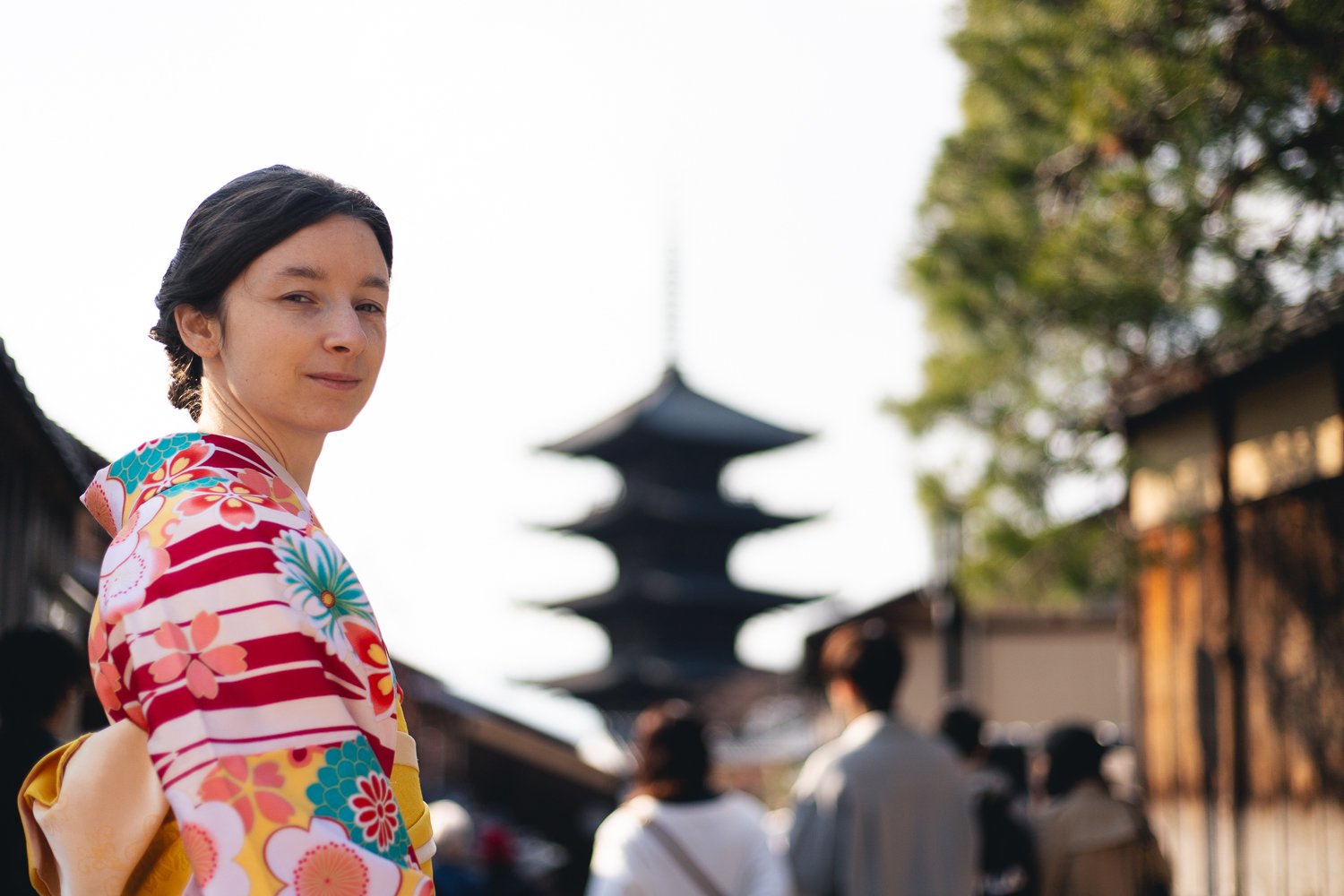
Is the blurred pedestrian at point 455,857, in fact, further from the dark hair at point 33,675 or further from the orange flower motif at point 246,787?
the orange flower motif at point 246,787

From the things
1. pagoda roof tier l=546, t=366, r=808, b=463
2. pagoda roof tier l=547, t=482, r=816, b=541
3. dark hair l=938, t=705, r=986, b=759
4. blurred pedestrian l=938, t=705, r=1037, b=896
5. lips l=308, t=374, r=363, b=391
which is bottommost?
blurred pedestrian l=938, t=705, r=1037, b=896

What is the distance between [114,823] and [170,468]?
28 cm

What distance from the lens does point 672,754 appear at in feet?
11.7

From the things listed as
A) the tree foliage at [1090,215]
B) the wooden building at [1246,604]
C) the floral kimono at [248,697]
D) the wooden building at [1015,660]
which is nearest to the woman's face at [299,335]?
the floral kimono at [248,697]

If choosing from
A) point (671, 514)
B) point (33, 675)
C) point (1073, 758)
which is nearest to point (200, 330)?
point (33, 675)

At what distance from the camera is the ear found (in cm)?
133

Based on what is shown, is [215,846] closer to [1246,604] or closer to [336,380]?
[336,380]

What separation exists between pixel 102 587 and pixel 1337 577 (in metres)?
6.57

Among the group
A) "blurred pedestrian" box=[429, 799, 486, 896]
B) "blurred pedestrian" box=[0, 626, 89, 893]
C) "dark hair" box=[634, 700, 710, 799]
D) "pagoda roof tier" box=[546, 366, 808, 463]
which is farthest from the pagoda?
"blurred pedestrian" box=[0, 626, 89, 893]

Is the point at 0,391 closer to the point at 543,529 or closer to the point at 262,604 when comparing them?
the point at 262,604

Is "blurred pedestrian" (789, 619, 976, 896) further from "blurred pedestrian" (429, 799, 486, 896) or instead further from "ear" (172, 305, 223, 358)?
"ear" (172, 305, 223, 358)

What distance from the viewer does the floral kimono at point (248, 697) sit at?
41.7 inches

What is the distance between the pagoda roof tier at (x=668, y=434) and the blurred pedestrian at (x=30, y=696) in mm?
29195

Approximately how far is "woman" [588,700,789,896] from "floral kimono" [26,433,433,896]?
2.42m
